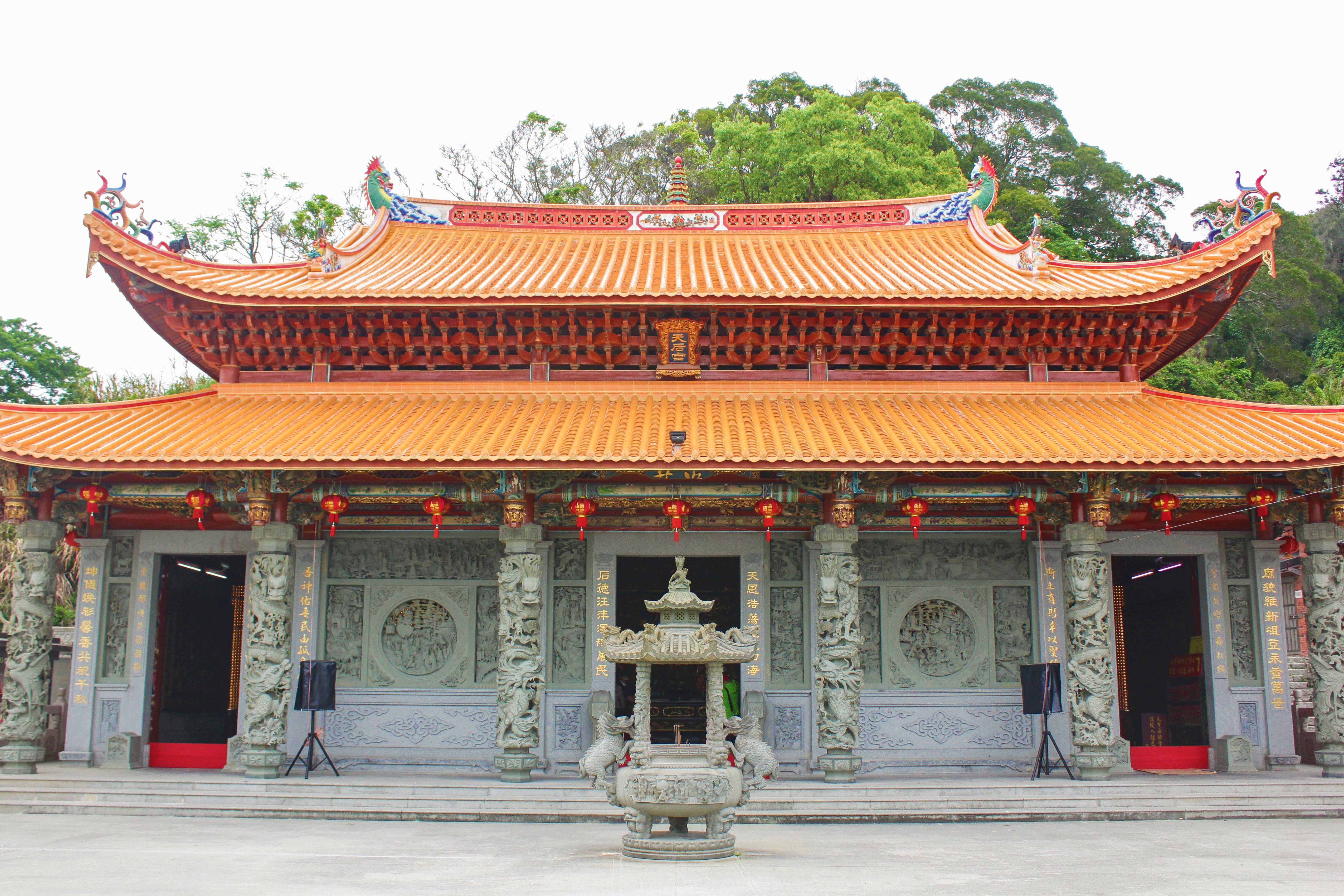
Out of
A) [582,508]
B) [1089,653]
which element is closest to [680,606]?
[582,508]

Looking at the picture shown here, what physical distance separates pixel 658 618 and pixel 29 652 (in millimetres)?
8288

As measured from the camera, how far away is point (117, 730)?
12336 millimetres

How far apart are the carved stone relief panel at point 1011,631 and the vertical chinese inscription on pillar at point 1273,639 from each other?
286 centimetres

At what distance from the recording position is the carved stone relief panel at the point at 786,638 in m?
12.4

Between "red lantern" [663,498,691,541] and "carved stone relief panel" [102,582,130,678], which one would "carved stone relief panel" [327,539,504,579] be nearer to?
"red lantern" [663,498,691,541]

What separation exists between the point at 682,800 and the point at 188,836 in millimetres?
4465

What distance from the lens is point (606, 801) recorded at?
33.8 feet

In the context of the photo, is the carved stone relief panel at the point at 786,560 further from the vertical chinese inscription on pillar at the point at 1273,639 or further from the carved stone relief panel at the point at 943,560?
the vertical chinese inscription on pillar at the point at 1273,639

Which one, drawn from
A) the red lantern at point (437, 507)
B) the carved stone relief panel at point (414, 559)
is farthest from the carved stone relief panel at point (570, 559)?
the red lantern at point (437, 507)

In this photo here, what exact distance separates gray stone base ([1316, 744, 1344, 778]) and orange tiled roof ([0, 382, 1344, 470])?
319cm

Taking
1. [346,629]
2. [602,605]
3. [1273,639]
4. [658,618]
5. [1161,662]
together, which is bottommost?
[1161,662]

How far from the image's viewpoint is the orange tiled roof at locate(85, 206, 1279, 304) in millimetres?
12273

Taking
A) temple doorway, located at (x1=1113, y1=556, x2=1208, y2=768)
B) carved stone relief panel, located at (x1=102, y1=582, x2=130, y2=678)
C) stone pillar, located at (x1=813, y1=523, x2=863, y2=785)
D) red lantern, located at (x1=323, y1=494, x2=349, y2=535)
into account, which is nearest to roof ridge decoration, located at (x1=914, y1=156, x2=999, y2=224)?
temple doorway, located at (x1=1113, y1=556, x2=1208, y2=768)

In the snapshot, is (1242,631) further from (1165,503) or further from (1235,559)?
(1165,503)
